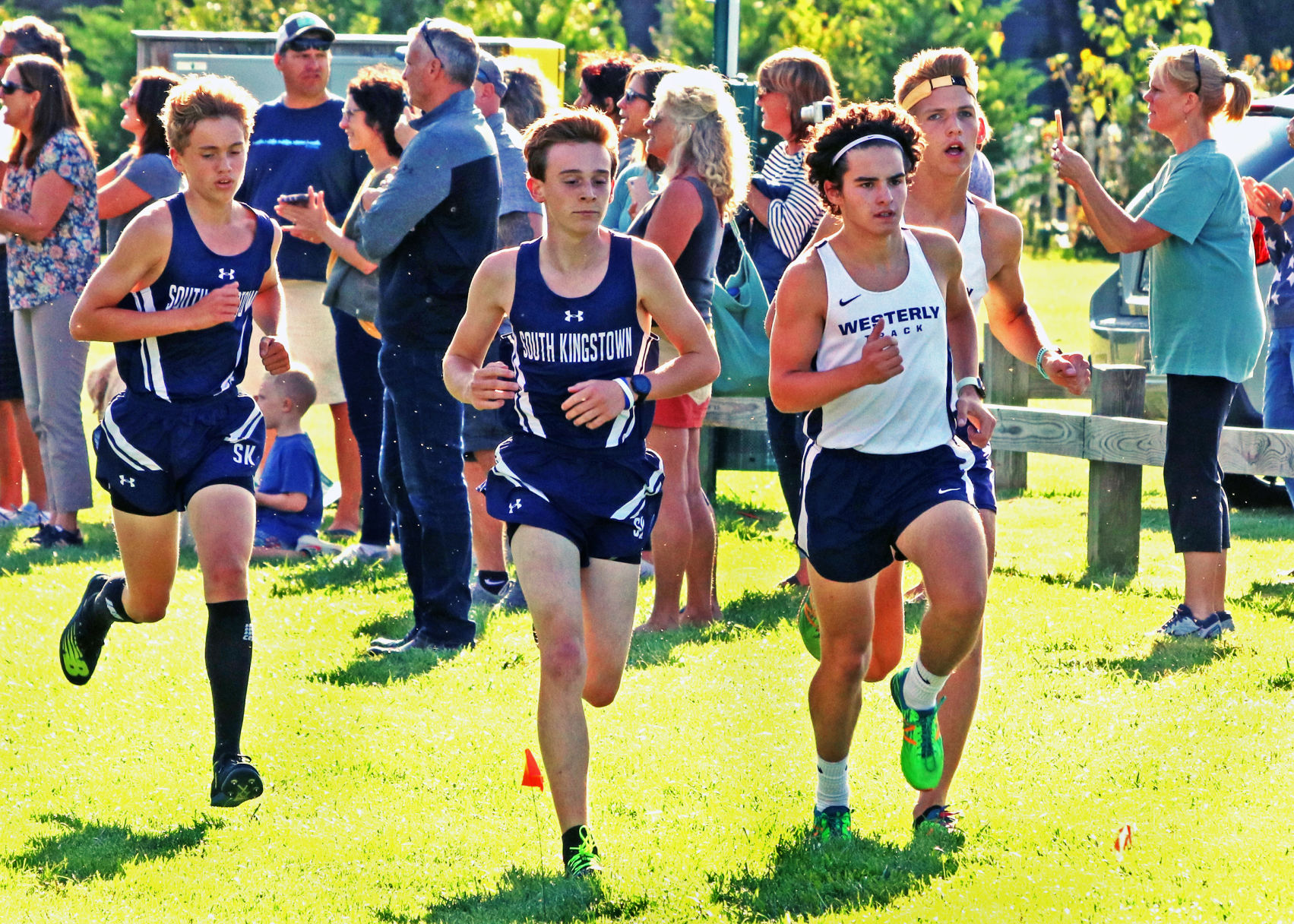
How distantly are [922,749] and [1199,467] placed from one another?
2.85 metres

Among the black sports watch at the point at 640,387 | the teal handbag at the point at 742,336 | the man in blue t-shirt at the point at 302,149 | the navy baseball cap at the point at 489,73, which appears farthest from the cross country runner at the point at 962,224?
the man in blue t-shirt at the point at 302,149

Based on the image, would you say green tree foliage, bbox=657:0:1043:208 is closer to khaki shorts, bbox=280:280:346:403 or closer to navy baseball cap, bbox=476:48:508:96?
khaki shorts, bbox=280:280:346:403

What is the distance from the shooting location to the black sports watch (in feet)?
14.9

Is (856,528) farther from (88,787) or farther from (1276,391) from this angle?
(1276,391)

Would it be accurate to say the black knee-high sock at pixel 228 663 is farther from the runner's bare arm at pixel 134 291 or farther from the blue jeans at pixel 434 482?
the blue jeans at pixel 434 482

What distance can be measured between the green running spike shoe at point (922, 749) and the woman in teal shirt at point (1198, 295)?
259cm

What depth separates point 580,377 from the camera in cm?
465

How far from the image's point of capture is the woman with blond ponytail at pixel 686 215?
21.5ft

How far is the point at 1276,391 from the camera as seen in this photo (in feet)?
27.5

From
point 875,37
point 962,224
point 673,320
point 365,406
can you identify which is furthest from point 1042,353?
point 875,37

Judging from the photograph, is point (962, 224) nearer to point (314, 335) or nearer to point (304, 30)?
point (304, 30)

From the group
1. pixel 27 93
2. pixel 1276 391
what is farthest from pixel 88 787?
pixel 1276 391

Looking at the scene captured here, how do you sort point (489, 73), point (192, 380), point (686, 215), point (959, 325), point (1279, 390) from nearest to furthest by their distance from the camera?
1. point (959, 325)
2. point (192, 380)
3. point (686, 215)
4. point (489, 73)
5. point (1279, 390)

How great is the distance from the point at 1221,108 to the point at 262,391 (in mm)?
5064
